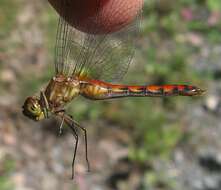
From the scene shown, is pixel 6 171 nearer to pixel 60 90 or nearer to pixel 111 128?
pixel 111 128

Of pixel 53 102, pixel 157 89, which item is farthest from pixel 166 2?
pixel 53 102

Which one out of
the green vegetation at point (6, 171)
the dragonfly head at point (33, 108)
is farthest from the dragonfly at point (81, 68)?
the green vegetation at point (6, 171)

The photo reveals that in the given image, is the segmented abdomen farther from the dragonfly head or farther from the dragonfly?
the dragonfly head

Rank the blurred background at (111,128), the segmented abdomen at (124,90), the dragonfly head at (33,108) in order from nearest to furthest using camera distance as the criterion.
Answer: the dragonfly head at (33,108), the segmented abdomen at (124,90), the blurred background at (111,128)

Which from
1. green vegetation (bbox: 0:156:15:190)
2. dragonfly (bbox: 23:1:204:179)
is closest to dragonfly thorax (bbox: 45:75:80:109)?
dragonfly (bbox: 23:1:204:179)

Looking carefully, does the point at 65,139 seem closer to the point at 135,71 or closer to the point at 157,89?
the point at 135,71

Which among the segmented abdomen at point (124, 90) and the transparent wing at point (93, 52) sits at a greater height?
the transparent wing at point (93, 52)

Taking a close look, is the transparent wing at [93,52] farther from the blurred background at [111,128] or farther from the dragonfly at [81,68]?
the blurred background at [111,128]

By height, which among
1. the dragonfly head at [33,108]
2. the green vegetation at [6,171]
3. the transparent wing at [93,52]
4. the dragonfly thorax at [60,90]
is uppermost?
the transparent wing at [93,52]
